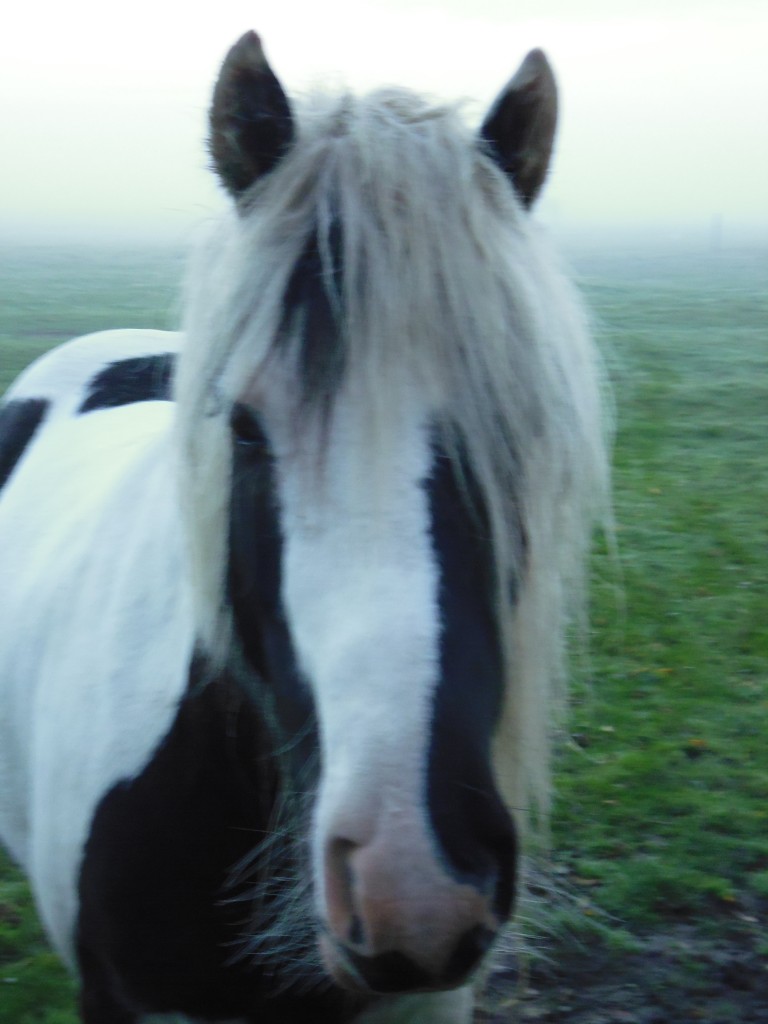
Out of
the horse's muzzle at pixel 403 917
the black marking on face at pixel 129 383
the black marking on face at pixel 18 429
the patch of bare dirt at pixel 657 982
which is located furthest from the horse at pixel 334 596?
the black marking on face at pixel 18 429

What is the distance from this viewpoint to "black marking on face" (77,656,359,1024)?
6.27ft

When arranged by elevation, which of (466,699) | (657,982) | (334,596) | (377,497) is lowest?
(657,982)

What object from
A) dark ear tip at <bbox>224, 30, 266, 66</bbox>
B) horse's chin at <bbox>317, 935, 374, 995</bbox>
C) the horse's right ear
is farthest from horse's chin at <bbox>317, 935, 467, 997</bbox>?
dark ear tip at <bbox>224, 30, 266, 66</bbox>

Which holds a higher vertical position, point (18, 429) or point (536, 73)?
point (536, 73)

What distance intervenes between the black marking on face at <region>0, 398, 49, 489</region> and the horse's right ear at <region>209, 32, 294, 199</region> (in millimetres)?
1901

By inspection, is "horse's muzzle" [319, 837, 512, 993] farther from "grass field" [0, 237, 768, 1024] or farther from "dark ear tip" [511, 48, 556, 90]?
"dark ear tip" [511, 48, 556, 90]

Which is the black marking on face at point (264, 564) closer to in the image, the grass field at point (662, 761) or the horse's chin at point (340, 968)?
the horse's chin at point (340, 968)

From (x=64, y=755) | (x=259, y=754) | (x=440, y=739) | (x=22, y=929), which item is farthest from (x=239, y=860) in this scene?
(x=22, y=929)

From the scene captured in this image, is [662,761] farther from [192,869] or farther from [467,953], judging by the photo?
[467,953]

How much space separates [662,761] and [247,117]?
3.28 meters

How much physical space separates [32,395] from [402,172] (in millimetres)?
2221

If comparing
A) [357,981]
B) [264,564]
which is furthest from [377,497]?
[357,981]

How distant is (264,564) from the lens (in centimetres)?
154

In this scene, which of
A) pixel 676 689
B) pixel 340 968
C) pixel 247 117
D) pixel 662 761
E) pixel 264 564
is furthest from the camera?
pixel 676 689
